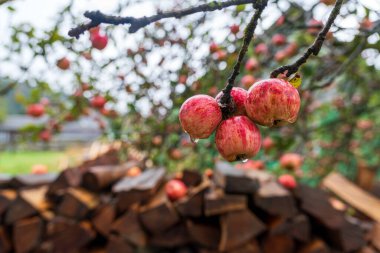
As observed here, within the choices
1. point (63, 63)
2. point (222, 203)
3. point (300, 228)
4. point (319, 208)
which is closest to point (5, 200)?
point (63, 63)

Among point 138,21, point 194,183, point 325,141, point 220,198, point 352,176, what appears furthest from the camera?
point 325,141

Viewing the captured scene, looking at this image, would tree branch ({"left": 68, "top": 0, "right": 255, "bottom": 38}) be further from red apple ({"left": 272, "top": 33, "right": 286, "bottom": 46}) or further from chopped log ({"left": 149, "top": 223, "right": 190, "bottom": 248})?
red apple ({"left": 272, "top": 33, "right": 286, "bottom": 46})

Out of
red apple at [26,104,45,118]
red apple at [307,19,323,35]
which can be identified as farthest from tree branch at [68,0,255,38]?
red apple at [26,104,45,118]

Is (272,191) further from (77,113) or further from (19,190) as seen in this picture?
(19,190)

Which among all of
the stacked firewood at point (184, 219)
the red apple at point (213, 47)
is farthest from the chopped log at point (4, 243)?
the red apple at point (213, 47)

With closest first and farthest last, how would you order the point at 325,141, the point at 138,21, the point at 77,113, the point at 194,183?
the point at 138,21
the point at 194,183
the point at 77,113
the point at 325,141

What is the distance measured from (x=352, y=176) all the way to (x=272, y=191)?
7.70 feet

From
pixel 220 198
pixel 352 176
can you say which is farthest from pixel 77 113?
pixel 352 176

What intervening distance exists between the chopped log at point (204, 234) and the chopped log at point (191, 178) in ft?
0.97

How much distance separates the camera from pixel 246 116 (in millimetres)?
801

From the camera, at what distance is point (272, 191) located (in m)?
2.27

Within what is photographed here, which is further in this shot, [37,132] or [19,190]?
[37,132]

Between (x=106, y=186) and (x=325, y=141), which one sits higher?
(x=106, y=186)

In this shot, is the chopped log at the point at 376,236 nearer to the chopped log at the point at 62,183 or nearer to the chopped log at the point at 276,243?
the chopped log at the point at 276,243
